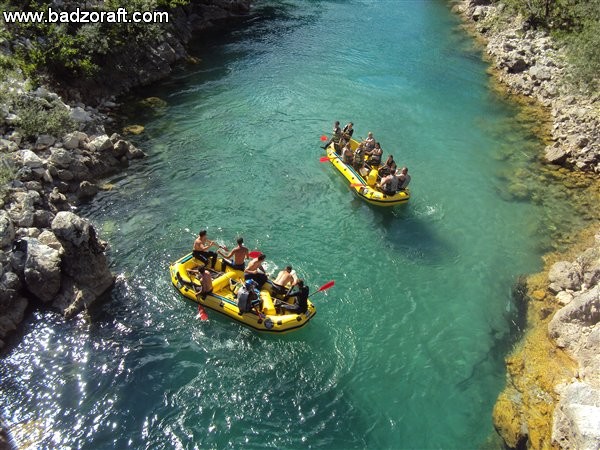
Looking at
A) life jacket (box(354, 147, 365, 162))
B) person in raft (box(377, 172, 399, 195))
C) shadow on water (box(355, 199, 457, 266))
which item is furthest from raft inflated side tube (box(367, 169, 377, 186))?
life jacket (box(354, 147, 365, 162))

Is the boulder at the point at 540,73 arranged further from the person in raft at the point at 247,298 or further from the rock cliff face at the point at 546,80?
the person in raft at the point at 247,298

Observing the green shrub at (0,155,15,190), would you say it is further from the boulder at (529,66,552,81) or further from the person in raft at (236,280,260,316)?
the boulder at (529,66,552,81)

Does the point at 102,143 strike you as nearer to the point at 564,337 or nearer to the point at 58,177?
the point at 58,177

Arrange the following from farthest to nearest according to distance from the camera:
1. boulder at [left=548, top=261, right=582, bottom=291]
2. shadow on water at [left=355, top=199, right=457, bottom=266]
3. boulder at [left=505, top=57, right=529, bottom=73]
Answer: boulder at [left=505, top=57, right=529, bottom=73]
shadow on water at [left=355, top=199, right=457, bottom=266]
boulder at [left=548, top=261, right=582, bottom=291]

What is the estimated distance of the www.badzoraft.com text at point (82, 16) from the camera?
19844 mm

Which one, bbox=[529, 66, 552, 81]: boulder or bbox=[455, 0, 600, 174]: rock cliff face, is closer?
bbox=[455, 0, 600, 174]: rock cliff face

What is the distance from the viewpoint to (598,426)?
9.80 meters

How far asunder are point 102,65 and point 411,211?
15.5 meters

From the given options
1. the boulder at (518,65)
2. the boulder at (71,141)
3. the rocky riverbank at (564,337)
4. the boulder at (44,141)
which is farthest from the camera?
the boulder at (518,65)

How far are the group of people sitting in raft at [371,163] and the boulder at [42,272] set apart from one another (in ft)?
34.2

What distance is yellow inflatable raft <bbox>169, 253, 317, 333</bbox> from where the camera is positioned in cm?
1240

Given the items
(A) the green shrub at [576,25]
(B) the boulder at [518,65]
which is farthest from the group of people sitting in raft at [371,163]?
(B) the boulder at [518,65]

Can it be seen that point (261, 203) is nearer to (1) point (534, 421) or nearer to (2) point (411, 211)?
(2) point (411, 211)

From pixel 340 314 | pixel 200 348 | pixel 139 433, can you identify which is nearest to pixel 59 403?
pixel 139 433
